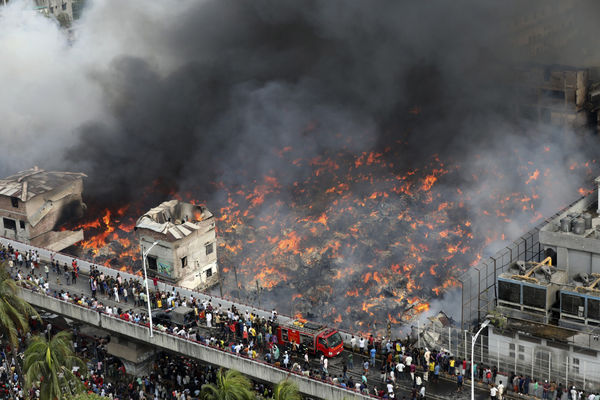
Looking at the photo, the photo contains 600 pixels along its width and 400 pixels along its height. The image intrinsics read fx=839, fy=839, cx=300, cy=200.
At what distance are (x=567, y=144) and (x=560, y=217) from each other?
25754 mm

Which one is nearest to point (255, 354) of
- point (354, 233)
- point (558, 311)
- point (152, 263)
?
point (558, 311)

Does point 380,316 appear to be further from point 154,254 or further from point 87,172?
point 87,172

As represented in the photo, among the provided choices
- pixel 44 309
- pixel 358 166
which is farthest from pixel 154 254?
pixel 358 166

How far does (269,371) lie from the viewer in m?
35.9

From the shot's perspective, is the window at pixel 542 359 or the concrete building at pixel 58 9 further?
the concrete building at pixel 58 9

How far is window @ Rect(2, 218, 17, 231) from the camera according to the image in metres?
57.4

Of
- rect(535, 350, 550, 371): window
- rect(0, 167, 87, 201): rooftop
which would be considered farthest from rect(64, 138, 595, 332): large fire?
rect(535, 350, 550, 371): window

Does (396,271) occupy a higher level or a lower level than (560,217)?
lower

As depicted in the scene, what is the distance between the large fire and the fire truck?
13954 mm

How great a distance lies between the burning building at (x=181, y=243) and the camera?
5059 centimetres

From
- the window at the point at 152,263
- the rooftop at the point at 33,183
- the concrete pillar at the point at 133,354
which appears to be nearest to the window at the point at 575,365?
the concrete pillar at the point at 133,354

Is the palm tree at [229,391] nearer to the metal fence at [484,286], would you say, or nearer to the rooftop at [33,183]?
the metal fence at [484,286]

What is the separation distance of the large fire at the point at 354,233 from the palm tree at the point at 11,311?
19.0 metres

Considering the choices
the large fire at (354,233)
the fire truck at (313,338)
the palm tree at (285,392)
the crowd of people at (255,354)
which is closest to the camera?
the palm tree at (285,392)
